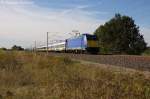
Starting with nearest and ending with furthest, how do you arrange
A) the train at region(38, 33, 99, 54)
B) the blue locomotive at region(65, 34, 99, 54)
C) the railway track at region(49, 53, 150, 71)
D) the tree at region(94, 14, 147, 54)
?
the railway track at region(49, 53, 150, 71), the blue locomotive at region(65, 34, 99, 54), the train at region(38, 33, 99, 54), the tree at region(94, 14, 147, 54)

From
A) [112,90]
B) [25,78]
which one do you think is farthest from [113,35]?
[112,90]

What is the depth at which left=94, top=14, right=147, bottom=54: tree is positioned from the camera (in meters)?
64.4

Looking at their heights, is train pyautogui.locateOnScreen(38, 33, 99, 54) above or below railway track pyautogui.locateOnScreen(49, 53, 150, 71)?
above

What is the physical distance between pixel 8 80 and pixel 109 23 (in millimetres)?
57680

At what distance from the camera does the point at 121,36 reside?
6581cm

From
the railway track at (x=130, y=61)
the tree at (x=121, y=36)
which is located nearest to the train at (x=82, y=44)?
the tree at (x=121, y=36)

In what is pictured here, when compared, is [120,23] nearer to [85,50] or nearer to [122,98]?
[85,50]

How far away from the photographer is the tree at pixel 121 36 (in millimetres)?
64375

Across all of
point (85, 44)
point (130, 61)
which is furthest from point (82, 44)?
point (130, 61)

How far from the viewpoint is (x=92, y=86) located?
9.20m

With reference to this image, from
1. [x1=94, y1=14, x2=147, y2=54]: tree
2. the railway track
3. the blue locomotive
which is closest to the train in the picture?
the blue locomotive

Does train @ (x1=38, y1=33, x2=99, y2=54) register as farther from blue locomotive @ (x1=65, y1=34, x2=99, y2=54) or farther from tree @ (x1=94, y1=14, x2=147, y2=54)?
tree @ (x1=94, y1=14, x2=147, y2=54)

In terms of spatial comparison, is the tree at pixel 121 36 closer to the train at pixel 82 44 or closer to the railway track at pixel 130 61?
the train at pixel 82 44

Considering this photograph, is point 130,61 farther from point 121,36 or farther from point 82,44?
point 121,36
